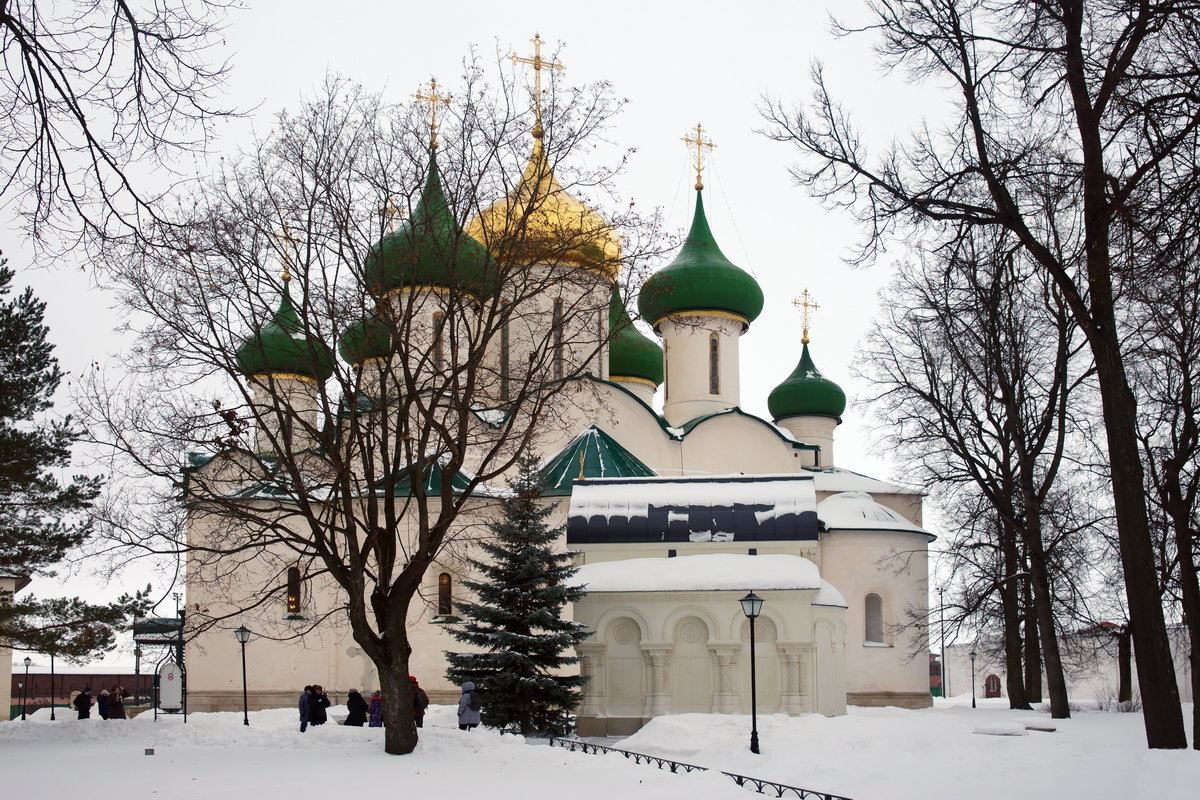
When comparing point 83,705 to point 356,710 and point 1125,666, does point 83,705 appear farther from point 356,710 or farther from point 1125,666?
point 1125,666

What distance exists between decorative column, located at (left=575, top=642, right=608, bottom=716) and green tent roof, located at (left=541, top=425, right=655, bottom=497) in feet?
19.0

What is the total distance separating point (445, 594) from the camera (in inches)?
1063

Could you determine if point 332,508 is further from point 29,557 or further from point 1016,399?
point 1016,399

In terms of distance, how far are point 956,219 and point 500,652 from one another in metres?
11.0

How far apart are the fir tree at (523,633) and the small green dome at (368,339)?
178 inches

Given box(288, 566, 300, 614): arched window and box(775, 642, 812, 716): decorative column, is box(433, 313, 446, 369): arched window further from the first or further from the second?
box(288, 566, 300, 614): arched window

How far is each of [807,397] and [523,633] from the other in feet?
64.6

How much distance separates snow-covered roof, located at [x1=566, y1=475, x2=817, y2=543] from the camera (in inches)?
936

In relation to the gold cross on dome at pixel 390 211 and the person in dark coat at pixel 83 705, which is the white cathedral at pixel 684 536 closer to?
the gold cross on dome at pixel 390 211

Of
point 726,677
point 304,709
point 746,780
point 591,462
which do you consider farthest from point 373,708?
point 591,462

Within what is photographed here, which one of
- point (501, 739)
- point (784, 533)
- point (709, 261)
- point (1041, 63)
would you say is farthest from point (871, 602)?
point (1041, 63)

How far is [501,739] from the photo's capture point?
1451 centimetres

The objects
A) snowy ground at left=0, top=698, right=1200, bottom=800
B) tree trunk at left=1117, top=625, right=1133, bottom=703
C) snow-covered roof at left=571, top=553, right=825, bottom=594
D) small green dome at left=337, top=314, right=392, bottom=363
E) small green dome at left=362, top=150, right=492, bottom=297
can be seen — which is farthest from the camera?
tree trunk at left=1117, top=625, right=1133, bottom=703

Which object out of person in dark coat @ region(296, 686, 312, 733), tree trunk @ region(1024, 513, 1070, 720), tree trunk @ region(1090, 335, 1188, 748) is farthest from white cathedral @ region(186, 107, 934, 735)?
tree trunk @ region(1090, 335, 1188, 748)
